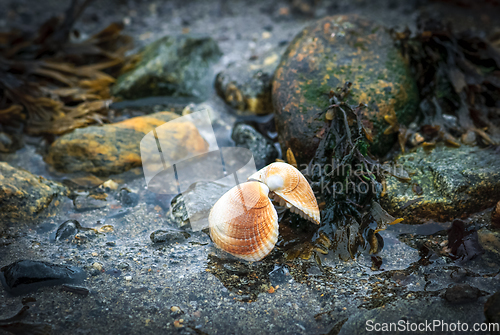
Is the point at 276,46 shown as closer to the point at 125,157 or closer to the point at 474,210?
the point at 125,157

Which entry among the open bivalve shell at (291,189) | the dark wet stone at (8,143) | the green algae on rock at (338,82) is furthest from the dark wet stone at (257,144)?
the dark wet stone at (8,143)

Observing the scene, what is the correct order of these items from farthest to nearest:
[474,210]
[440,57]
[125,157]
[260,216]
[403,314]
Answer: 1. [440,57]
2. [125,157]
3. [474,210]
4. [260,216]
5. [403,314]

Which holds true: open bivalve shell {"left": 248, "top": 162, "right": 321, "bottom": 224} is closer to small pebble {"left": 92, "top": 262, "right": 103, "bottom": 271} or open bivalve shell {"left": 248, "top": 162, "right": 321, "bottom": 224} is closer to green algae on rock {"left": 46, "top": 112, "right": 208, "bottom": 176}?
green algae on rock {"left": 46, "top": 112, "right": 208, "bottom": 176}

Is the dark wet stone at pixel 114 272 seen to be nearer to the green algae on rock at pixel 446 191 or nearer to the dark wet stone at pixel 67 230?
the dark wet stone at pixel 67 230

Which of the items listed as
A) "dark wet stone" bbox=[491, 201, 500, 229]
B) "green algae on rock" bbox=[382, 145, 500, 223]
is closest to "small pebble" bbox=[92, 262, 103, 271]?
"green algae on rock" bbox=[382, 145, 500, 223]

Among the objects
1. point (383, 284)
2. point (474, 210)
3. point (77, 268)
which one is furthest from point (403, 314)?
point (77, 268)

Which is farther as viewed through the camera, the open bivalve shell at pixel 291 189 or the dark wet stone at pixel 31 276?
the open bivalve shell at pixel 291 189
